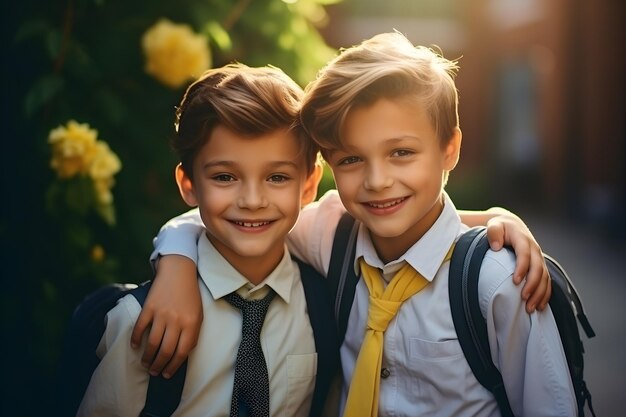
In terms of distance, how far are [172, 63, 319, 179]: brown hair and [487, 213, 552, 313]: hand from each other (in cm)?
59

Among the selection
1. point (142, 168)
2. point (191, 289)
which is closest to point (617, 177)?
point (142, 168)

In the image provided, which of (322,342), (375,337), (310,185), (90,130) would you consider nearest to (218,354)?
(322,342)

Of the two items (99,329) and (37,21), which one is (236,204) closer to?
(99,329)

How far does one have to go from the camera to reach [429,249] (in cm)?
215

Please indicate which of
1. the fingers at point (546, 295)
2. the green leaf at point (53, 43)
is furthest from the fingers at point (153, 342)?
the green leaf at point (53, 43)

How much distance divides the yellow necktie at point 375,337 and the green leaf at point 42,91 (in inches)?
55.5

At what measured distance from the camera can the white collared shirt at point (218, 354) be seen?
2.02m

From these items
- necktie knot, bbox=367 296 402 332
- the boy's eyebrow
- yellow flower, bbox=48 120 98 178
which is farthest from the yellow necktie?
yellow flower, bbox=48 120 98 178

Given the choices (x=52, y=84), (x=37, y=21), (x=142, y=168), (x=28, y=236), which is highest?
(x=37, y=21)

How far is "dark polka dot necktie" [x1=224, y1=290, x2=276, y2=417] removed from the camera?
82.0 inches

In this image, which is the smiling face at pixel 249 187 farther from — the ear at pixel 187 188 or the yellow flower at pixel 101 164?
the yellow flower at pixel 101 164

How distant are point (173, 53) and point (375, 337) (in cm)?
149

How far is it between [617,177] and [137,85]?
919cm

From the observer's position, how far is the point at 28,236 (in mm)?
2852
